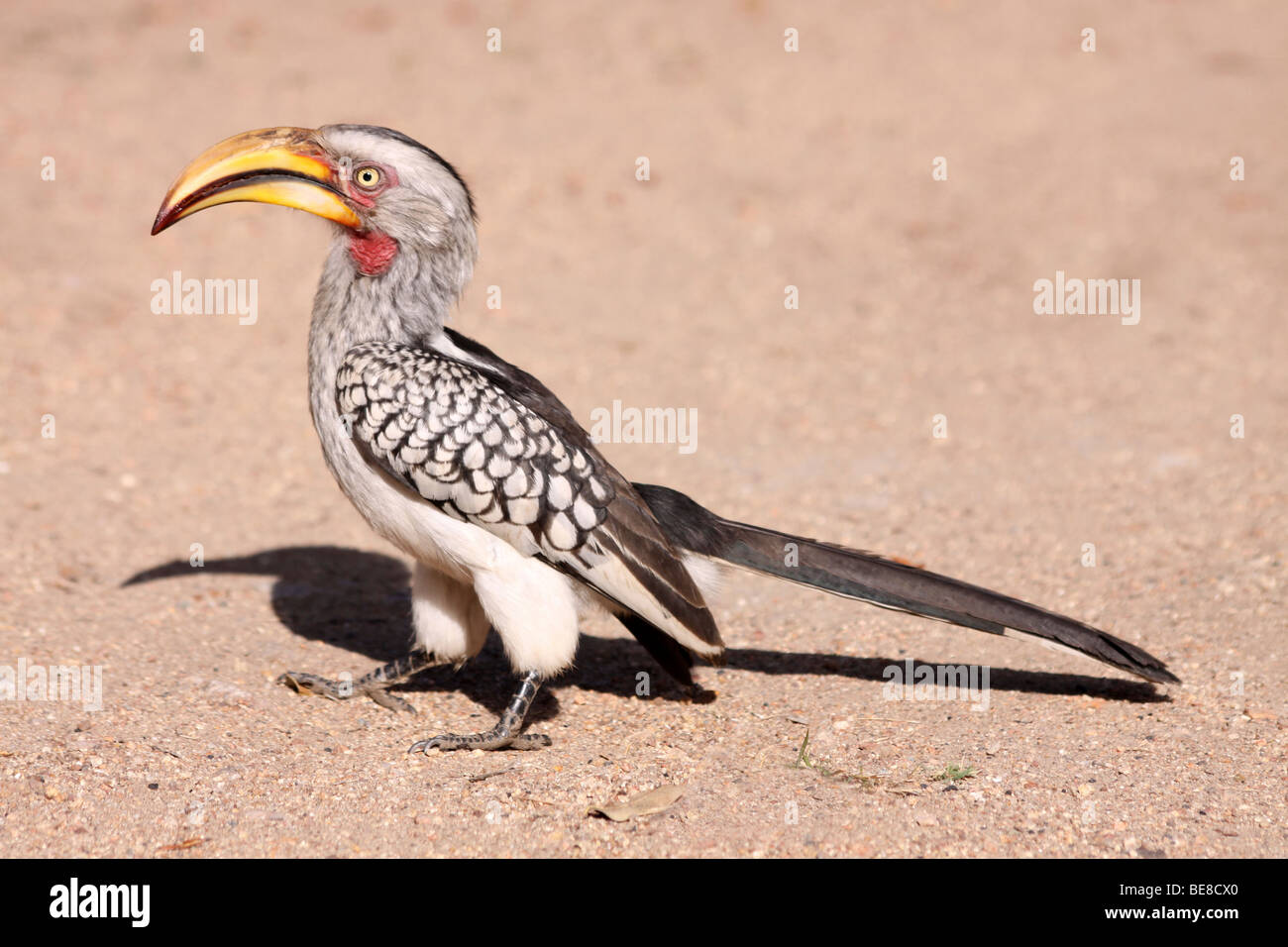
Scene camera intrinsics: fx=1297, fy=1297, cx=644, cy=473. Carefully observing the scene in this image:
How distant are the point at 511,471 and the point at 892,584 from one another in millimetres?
1499

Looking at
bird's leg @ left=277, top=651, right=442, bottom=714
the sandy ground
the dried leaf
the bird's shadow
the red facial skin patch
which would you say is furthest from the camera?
the bird's shadow

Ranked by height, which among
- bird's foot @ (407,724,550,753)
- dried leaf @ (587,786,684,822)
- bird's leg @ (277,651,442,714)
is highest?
bird's leg @ (277,651,442,714)

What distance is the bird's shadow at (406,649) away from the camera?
5332mm

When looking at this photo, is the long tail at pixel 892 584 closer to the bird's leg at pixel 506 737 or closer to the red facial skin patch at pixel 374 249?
the bird's leg at pixel 506 737

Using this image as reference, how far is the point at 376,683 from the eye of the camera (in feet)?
17.1

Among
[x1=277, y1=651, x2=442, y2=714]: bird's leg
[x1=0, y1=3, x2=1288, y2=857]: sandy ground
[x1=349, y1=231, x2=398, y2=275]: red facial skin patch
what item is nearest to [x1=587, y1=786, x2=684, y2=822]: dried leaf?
[x1=0, y1=3, x2=1288, y2=857]: sandy ground

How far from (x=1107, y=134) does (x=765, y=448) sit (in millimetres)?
6699

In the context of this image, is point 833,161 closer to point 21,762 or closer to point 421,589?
point 421,589

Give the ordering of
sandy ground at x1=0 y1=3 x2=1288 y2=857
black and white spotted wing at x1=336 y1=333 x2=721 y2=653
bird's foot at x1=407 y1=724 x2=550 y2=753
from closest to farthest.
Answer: sandy ground at x1=0 y1=3 x2=1288 y2=857, black and white spotted wing at x1=336 y1=333 x2=721 y2=653, bird's foot at x1=407 y1=724 x2=550 y2=753

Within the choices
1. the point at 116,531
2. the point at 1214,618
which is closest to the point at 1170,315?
the point at 1214,618

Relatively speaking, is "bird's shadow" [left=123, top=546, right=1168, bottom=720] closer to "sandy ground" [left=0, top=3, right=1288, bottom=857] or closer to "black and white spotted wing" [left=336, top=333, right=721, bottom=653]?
"sandy ground" [left=0, top=3, right=1288, bottom=857]

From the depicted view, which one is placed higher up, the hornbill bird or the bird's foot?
the hornbill bird

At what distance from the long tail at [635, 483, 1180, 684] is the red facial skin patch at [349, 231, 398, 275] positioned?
1.34 meters

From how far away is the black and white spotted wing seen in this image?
4.54 metres
